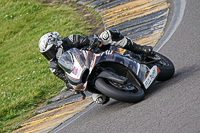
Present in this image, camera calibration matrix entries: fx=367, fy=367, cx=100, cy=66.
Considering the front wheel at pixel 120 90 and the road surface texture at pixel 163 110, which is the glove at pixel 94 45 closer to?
the front wheel at pixel 120 90

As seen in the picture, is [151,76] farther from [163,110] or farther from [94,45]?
[163,110]

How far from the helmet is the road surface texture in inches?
48.5

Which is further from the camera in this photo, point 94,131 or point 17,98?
point 17,98

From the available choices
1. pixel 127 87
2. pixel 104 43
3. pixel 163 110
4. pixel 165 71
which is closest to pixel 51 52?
pixel 104 43

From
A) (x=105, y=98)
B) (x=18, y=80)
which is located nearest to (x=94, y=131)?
(x=105, y=98)

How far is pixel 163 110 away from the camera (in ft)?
15.6

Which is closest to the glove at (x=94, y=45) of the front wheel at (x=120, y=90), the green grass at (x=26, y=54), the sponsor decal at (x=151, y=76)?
the front wheel at (x=120, y=90)

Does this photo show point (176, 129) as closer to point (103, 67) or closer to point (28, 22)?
point (103, 67)

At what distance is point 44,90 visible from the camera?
8875 mm

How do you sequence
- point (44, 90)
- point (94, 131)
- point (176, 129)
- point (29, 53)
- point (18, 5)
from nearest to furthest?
point (176, 129)
point (94, 131)
point (44, 90)
point (29, 53)
point (18, 5)

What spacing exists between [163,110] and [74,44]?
2.20 meters

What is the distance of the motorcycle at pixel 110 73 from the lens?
5.22m

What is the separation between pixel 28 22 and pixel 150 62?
8.63 meters

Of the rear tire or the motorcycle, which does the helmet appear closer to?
the motorcycle
